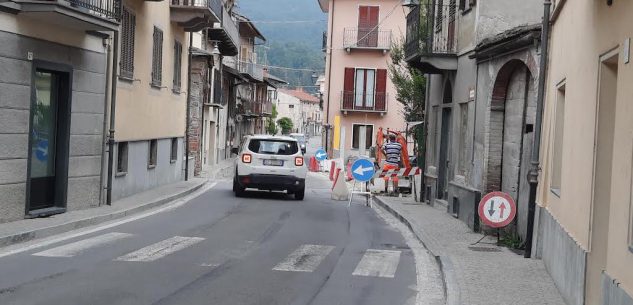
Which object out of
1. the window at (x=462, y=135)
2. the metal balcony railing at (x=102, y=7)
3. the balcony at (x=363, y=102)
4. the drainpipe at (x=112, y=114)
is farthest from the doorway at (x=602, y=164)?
the balcony at (x=363, y=102)

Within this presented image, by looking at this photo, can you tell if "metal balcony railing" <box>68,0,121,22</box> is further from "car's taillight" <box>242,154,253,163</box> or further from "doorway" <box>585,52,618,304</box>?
"doorway" <box>585,52,618,304</box>

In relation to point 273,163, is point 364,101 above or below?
above

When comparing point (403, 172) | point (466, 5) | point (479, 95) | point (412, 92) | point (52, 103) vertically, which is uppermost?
point (466, 5)

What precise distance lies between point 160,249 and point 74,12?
4.60 m

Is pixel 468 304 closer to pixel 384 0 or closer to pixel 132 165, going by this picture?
pixel 132 165

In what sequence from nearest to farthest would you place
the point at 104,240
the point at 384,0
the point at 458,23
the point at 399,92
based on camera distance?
1. the point at 104,240
2. the point at 458,23
3. the point at 399,92
4. the point at 384,0

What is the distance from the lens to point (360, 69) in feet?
173

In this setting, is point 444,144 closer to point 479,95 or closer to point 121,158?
point 479,95

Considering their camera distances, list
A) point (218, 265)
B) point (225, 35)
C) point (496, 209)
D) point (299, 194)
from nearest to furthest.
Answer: point (218, 265)
point (496, 209)
point (299, 194)
point (225, 35)

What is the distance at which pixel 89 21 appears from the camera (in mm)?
14219

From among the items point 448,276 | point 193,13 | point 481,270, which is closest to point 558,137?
point 481,270

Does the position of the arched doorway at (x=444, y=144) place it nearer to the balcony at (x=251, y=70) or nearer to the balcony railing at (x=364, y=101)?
the balcony railing at (x=364, y=101)

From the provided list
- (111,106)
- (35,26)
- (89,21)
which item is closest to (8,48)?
(35,26)

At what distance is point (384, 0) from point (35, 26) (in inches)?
1639
